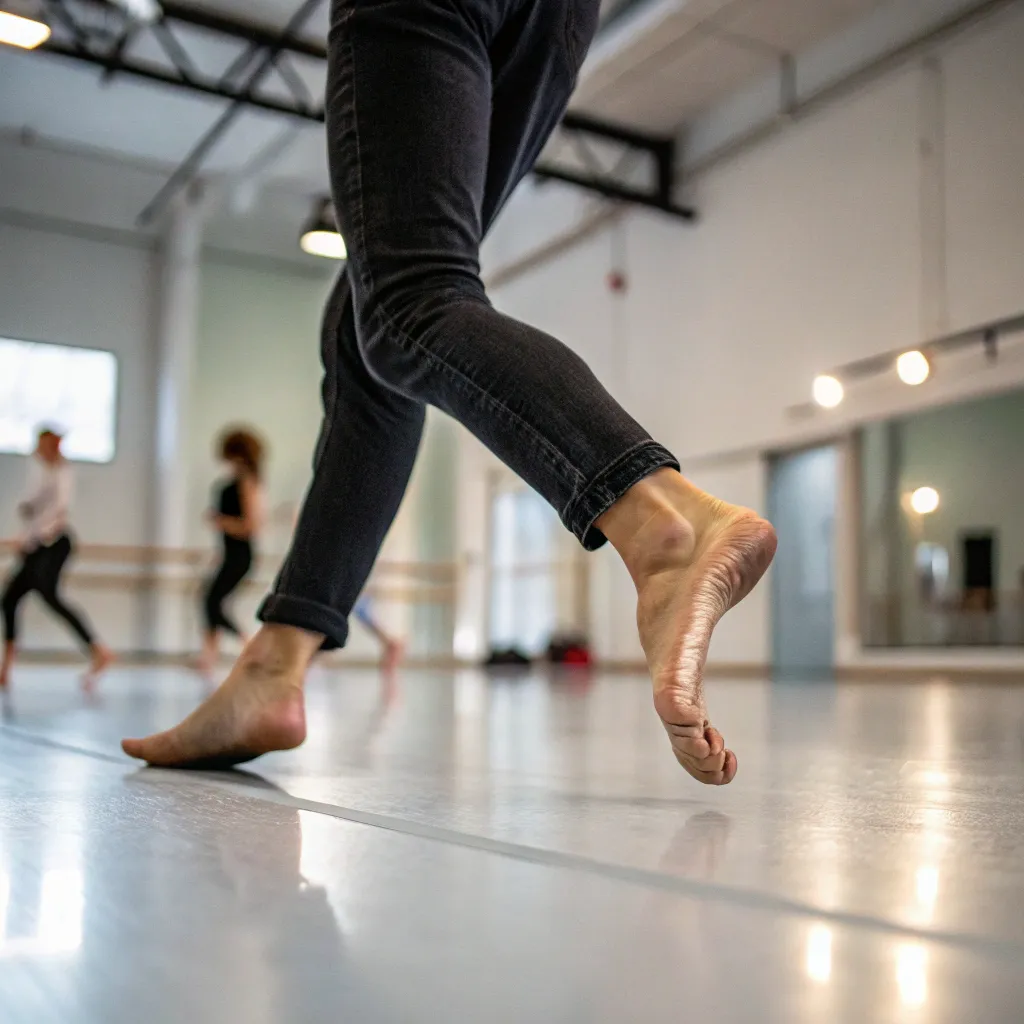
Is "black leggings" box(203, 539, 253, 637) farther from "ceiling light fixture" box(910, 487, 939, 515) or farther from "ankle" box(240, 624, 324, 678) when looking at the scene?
"ankle" box(240, 624, 324, 678)

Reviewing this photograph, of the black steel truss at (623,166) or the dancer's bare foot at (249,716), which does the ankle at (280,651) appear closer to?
the dancer's bare foot at (249,716)

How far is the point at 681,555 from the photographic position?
893 mm

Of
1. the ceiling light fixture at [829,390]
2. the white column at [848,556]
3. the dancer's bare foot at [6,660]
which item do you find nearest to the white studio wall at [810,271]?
the ceiling light fixture at [829,390]

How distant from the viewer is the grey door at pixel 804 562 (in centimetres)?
888

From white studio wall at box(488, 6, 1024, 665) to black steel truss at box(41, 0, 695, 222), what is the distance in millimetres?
465

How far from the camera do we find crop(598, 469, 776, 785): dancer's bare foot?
33.8 inches

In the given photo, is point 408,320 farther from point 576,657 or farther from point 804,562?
point 576,657

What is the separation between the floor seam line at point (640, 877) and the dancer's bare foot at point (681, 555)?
9.5 inches

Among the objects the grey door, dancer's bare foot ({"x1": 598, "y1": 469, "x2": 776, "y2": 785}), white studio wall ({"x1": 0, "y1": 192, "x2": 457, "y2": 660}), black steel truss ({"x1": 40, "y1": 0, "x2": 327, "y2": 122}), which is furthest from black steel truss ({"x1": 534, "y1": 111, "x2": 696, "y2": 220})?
dancer's bare foot ({"x1": 598, "y1": 469, "x2": 776, "y2": 785})

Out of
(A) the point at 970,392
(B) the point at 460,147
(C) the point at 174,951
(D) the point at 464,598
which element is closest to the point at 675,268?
(A) the point at 970,392

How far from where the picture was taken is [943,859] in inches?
22.8

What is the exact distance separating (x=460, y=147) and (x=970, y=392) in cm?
713

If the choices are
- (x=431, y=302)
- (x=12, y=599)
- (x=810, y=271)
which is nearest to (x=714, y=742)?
(x=431, y=302)

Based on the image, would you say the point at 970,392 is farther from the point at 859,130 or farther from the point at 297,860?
the point at 297,860
